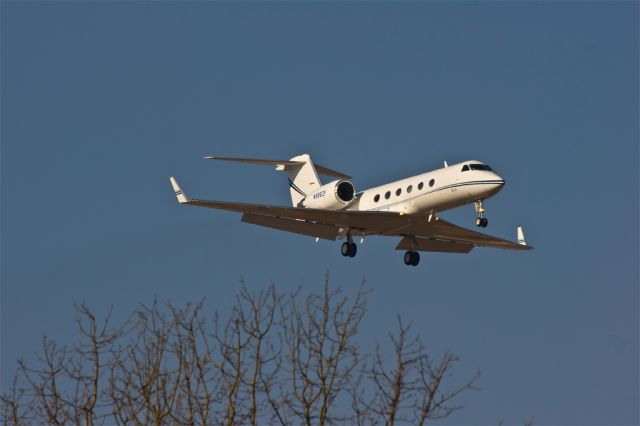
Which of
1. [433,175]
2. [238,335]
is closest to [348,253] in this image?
[433,175]

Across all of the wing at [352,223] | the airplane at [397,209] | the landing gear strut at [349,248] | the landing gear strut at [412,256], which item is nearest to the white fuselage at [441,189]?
the airplane at [397,209]

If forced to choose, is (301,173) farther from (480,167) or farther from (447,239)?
(480,167)

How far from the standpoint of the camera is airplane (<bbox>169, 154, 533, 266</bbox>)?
33.9m

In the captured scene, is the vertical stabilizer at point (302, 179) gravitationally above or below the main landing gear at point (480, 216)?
above

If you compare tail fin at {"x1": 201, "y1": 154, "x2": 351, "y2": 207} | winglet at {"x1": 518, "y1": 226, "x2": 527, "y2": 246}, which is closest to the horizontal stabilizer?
tail fin at {"x1": 201, "y1": 154, "x2": 351, "y2": 207}

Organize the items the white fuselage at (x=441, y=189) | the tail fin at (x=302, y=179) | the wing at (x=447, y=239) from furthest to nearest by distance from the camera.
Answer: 1. the tail fin at (x=302, y=179)
2. the wing at (x=447, y=239)
3. the white fuselage at (x=441, y=189)

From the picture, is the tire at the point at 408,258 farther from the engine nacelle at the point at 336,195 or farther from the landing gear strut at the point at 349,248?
the engine nacelle at the point at 336,195

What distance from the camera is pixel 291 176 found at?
137 feet

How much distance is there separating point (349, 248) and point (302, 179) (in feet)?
16.2

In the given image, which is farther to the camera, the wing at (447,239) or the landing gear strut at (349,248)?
the landing gear strut at (349,248)

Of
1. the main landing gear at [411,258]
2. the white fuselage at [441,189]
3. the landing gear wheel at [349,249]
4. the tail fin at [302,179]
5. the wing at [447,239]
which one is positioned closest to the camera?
the white fuselage at [441,189]

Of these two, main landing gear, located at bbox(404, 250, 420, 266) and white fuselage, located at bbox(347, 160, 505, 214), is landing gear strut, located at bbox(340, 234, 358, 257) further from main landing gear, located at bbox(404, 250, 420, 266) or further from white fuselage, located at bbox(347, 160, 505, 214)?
main landing gear, located at bbox(404, 250, 420, 266)

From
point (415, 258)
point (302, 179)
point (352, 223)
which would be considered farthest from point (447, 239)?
point (302, 179)

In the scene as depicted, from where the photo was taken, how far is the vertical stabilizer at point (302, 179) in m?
40.8
